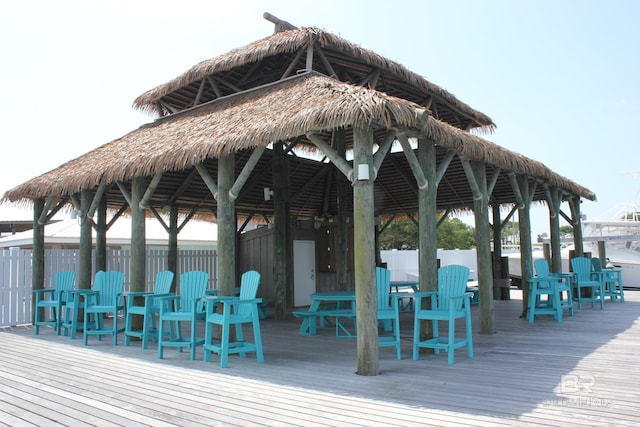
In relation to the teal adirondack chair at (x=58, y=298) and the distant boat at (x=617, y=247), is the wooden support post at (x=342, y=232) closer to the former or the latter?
the teal adirondack chair at (x=58, y=298)

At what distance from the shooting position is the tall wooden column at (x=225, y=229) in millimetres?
6234

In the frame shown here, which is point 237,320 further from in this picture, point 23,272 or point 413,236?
point 413,236

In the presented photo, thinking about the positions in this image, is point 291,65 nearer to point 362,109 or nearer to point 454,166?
point 362,109

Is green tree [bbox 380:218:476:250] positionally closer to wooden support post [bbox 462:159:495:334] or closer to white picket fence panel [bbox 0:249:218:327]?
white picket fence panel [bbox 0:249:218:327]

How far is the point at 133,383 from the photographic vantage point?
4.57 metres

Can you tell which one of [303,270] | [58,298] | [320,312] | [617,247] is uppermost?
[617,247]

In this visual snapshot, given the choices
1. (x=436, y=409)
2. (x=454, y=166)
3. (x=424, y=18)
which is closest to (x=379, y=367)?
(x=436, y=409)

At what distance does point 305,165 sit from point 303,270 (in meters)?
2.63

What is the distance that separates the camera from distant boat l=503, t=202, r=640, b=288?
16.9 metres

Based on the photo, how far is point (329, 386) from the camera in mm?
4242

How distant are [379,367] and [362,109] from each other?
93.9 inches

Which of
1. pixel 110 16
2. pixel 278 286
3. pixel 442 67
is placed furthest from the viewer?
pixel 442 67

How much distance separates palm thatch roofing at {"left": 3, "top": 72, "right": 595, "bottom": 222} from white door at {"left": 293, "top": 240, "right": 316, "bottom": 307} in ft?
3.52

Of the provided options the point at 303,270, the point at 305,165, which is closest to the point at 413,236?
the point at 303,270
